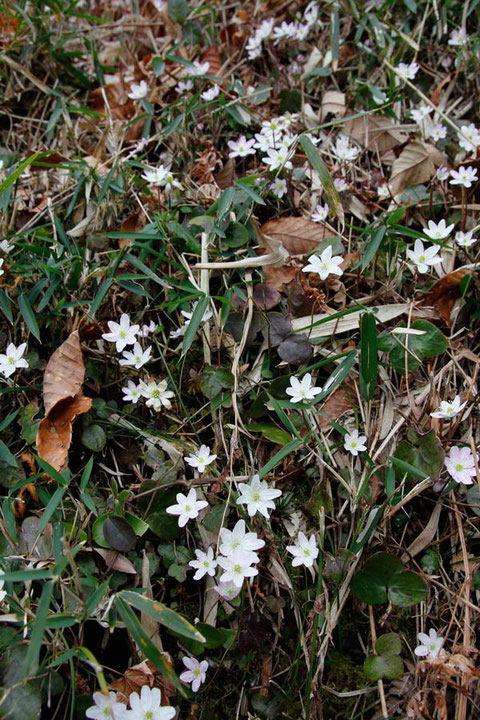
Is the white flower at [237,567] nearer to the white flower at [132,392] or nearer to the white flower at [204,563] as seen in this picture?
the white flower at [204,563]

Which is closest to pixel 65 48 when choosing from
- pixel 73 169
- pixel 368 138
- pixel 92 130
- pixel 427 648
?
pixel 92 130

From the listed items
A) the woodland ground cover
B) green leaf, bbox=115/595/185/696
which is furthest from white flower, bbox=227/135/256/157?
green leaf, bbox=115/595/185/696

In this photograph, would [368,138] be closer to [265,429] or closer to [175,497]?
[265,429]

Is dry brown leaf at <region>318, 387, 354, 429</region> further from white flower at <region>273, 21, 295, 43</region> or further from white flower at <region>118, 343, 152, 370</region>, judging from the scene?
white flower at <region>273, 21, 295, 43</region>

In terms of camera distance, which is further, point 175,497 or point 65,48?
point 65,48

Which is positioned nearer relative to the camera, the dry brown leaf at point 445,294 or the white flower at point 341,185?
the dry brown leaf at point 445,294

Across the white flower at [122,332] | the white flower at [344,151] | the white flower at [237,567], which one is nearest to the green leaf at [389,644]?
the white flower at [237,567]
